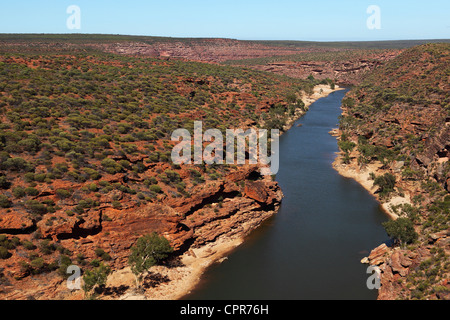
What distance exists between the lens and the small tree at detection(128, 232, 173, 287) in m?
29.5

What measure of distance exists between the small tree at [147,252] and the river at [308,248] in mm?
4540

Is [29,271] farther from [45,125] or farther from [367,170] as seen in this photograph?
[367,170]

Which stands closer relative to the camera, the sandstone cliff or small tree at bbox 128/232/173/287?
the sandstone cliff

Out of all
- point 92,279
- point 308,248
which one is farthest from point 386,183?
point 92,279

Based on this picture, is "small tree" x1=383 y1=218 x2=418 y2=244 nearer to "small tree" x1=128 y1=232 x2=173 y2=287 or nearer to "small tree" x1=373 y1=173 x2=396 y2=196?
"small tree" x1=373 y1=173 x2=396 y2=196

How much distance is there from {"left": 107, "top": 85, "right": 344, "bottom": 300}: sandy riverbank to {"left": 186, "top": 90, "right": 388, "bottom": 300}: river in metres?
0.89

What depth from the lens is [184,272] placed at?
33.2m

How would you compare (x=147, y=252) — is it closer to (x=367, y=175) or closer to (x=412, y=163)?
(x=367, y=175)

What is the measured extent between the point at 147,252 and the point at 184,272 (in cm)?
471

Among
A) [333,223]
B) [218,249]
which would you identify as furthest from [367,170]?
[218,249]

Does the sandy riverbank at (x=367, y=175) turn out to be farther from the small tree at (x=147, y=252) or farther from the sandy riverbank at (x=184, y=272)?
the small tree at (x=147, y=252)

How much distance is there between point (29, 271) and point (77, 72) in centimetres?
4493

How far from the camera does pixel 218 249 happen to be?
123 feet

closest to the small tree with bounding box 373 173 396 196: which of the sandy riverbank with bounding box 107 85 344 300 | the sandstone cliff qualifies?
the sandstone cliff
